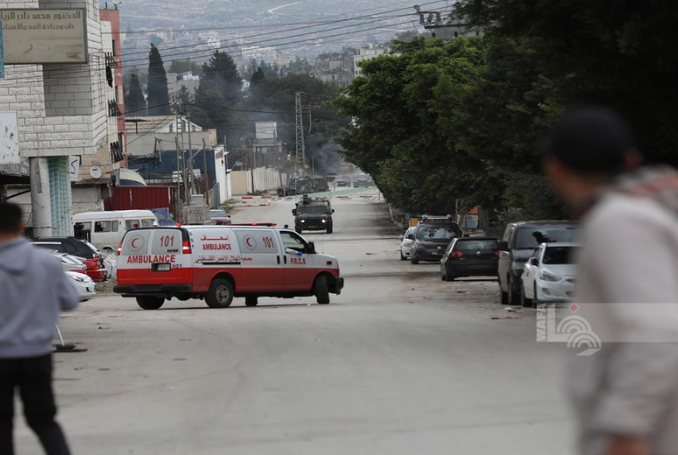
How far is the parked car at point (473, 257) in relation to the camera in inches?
1414

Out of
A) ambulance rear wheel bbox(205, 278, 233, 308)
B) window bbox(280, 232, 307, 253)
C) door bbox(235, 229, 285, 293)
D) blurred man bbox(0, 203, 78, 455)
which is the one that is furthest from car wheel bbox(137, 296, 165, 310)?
blurred man bbox(0, 203, 78, 455)

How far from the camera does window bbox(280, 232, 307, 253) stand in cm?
2638

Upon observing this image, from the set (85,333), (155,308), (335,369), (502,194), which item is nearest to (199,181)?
(502,194)

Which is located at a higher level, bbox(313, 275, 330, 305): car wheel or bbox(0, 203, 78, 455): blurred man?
bbox(0, 203, 78, 455): blurred man

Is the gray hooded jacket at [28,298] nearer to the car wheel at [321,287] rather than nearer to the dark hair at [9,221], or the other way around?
the dark hair at [9,221]

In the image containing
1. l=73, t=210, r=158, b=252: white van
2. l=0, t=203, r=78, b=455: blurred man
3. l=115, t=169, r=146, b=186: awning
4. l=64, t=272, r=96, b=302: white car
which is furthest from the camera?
l=115, t=169, r=146, b=186: awning

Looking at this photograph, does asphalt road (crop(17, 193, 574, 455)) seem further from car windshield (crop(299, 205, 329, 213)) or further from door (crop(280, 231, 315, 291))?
car windshield (crop(299, 205, 329, 213))

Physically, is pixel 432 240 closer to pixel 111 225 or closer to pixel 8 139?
pixel 111 225

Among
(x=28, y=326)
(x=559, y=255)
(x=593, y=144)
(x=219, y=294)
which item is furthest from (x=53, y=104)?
(x=593, y=144)

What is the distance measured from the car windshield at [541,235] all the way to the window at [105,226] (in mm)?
30006

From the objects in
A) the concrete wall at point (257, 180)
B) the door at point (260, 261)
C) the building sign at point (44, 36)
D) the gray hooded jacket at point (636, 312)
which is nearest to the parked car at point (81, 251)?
the building sign at point (44, 36)

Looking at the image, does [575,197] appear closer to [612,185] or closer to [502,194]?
[612,185]

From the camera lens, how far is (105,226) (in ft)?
171

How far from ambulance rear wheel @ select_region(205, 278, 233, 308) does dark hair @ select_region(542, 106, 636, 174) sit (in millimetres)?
21447
